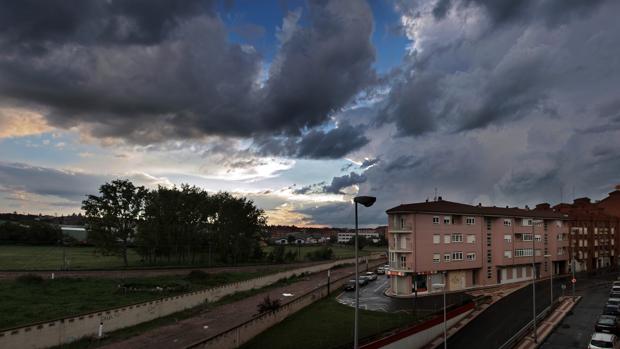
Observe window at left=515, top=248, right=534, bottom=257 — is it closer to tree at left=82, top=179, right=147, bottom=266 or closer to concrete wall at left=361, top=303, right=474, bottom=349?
concrete wall at left=361, top=303, right=474, bottom=349

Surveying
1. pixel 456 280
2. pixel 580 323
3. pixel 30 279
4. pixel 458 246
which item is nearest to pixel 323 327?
pixel 580 323

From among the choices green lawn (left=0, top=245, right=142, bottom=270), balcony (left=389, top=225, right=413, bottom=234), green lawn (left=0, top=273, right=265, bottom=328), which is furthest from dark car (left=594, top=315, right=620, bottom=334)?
green lawn (left=0, top=245, right=142, bottom=270)

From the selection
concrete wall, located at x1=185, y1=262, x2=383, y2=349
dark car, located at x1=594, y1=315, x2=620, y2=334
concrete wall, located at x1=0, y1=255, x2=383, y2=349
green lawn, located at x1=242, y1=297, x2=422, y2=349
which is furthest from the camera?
dark car, located at x1=594, y1=315, x2=620, y2=334

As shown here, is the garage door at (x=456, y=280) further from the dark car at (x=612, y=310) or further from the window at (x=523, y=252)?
the dark car at (x=612, y=310)

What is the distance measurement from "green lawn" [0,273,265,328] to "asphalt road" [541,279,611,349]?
43394 mm

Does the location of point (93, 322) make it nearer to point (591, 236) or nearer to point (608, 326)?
point (608, 326)

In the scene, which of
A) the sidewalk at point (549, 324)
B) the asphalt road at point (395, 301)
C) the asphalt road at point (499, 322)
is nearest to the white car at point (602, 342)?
the sidewalk at point (549, 324)

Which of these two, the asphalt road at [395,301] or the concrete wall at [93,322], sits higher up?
the concrete wall at [93,322]

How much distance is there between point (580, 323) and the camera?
44.2m

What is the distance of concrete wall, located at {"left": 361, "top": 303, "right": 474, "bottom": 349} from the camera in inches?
1293

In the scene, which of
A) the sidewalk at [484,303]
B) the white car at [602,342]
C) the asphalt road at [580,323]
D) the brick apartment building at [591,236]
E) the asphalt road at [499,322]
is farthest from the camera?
the brick apartment building at [591,236]

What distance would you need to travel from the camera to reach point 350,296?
201 ft

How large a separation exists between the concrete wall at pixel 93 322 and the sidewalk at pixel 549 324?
3412 centimetres

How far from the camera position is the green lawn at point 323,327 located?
35281 mm
